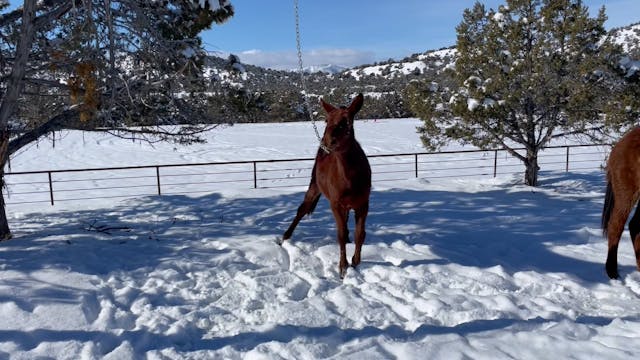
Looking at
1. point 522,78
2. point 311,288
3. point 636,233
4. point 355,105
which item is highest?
point 522,78

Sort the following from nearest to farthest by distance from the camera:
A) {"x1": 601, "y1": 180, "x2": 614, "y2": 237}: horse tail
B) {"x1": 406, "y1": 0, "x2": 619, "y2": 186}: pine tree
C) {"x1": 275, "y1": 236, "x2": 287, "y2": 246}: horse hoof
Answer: {"x1": 601, "y1": 180, "x2": 614, "y2": 237}: horse tail, {"x1": 275, "y1": 236, "x2": 287, "y2": 246}: horse hoof, {"x1": 406, "y1": 0, "x2": 619, "y2": 186}: pine tree

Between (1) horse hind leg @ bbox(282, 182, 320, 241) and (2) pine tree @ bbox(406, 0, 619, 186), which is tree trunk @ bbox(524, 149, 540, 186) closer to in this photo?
(2) pine tree @ bbox(406, 0, 619, 186)

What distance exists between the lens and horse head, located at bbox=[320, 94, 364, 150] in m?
4.12

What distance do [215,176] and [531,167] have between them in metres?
12.2

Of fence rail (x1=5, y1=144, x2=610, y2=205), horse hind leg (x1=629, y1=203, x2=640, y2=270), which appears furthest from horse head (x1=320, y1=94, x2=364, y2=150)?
fence rail (x1=5, y1=144, x2=610, y2=205)

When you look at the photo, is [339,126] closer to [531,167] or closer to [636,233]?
[636,233]

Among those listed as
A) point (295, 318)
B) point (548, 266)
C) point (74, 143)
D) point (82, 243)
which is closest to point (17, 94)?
point (82, 243)

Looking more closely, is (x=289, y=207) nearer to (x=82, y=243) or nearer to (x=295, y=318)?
(x=82, y=243)

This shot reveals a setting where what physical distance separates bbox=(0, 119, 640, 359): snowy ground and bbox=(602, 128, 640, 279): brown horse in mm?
326

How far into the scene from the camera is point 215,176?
17.7m

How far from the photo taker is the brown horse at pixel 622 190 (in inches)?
Result: 173

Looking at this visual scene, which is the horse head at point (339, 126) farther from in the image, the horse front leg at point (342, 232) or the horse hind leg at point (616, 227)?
the horse hind leg at point (616, 227)

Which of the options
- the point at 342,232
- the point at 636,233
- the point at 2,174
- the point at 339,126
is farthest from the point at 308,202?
the point at 2,174

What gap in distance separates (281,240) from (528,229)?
156 inches
